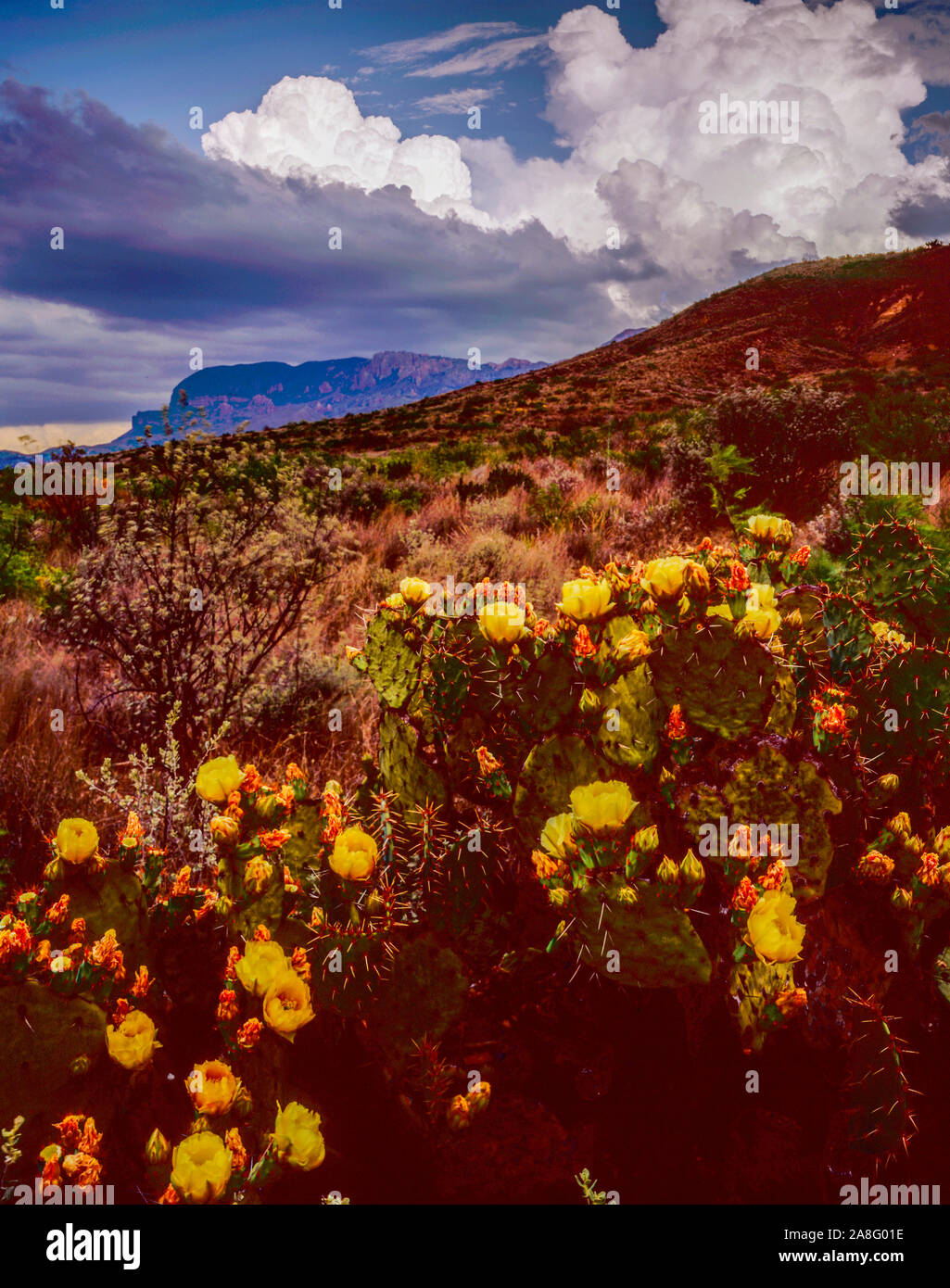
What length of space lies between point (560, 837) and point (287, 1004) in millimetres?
575

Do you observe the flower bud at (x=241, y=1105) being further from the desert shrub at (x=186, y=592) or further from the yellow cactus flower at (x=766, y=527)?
the desert shrub at (x=186, y=592)

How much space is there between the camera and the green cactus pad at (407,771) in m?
1.48

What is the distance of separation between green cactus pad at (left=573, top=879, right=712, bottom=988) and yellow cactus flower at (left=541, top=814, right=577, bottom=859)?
79mm

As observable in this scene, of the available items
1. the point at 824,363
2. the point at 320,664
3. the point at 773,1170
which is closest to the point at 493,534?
the point at 320,664

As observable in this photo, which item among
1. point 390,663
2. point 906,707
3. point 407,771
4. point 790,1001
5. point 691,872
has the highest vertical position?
point 390,663

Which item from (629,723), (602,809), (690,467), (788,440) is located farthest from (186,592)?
(788,440)

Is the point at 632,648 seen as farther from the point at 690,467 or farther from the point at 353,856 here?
the point at 690,467

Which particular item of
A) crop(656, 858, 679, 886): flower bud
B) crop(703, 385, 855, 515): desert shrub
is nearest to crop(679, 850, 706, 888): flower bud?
crop(656, 858, 679, 886): flower bud

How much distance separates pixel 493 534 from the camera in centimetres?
649

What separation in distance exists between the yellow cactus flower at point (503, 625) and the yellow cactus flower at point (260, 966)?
0.73 m

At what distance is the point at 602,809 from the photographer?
119 cm

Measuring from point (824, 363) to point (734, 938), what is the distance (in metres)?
50.0

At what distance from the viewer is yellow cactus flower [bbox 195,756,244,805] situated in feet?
4.46

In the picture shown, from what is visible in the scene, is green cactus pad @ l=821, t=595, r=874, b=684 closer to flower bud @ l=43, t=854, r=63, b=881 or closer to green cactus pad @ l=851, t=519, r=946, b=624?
green cactus pad @ l=851, t=519, r=946, b=624
